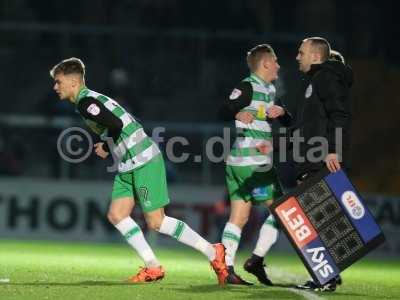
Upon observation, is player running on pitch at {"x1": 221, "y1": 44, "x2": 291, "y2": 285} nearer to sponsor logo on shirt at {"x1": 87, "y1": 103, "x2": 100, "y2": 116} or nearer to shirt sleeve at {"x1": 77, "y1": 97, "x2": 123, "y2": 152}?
shirt sleeve at {"x1": 77, "y1": 97, "x2": 123, "y2": 152}

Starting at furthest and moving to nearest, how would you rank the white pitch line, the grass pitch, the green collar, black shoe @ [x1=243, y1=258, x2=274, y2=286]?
black shoe @ [x1=243, y1=258, x2=274, y2=286], the green collar, the white pitch line, the grass pitch

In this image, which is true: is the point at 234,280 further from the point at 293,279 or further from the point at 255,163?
the point at 293,279

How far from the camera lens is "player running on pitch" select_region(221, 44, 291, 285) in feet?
34.0

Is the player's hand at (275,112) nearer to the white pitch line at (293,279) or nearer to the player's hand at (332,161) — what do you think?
the player's hand at (332,161)

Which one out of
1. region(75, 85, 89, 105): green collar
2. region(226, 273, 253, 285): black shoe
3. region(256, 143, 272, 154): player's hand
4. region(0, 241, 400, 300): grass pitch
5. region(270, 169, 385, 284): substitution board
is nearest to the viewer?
region(0, 241, 400, 300): grass pitch

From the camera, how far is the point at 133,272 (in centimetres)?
1194

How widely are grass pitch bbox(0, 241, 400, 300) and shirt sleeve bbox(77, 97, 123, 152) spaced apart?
1.32 metres

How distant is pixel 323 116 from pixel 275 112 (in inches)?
22.7

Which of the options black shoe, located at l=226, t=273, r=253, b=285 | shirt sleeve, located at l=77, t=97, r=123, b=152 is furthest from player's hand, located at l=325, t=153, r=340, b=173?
shirt sleeve, located at l=77, t=97, r=123, b=152

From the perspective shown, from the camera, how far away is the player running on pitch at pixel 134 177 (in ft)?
32.5

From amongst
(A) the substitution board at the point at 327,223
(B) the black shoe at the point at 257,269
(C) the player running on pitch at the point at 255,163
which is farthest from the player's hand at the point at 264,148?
(B) the black shoe at the point at 257,269

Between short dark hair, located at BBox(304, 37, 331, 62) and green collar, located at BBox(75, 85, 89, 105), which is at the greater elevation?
short dark hair, located at BBox(304, 37, 331, 62)

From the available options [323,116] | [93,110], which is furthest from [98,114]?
[323,116]

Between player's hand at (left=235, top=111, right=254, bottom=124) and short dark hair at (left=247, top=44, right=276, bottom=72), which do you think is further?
short dark hair at (left=247, top=44, right=276, bottom=72)
